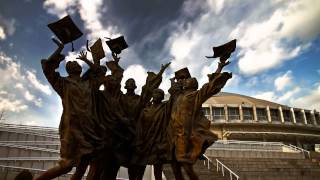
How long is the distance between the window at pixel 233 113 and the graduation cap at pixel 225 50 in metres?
37.2

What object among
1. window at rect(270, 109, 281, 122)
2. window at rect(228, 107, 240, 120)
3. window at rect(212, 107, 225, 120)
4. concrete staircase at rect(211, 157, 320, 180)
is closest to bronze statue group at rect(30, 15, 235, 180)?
concrete staircase at rect(211, 157, 320, 180)

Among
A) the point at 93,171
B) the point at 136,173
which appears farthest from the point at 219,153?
the point at 93,171

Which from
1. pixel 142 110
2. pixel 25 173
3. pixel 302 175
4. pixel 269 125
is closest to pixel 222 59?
pixel 142 110

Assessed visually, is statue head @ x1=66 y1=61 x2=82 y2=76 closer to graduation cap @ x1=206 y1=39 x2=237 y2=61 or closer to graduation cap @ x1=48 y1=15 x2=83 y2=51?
graduation cap @ x1=48 y1=15 x2=83 y2=51

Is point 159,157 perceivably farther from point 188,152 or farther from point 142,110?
point 142,110

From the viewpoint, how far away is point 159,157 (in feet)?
18.2

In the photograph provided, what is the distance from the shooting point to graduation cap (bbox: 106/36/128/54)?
6.26 m

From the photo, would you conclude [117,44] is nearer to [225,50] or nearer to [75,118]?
[75,118]

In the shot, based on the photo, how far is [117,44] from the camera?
6.29 m

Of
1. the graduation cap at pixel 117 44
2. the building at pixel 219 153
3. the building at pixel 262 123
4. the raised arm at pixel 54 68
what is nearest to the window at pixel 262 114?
the building at pixel 262 123

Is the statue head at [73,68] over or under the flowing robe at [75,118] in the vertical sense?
over

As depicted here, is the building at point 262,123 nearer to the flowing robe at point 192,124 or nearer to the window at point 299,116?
the window at point 299,116

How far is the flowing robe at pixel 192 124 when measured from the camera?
17.1 feet

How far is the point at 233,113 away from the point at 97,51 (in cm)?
3867
